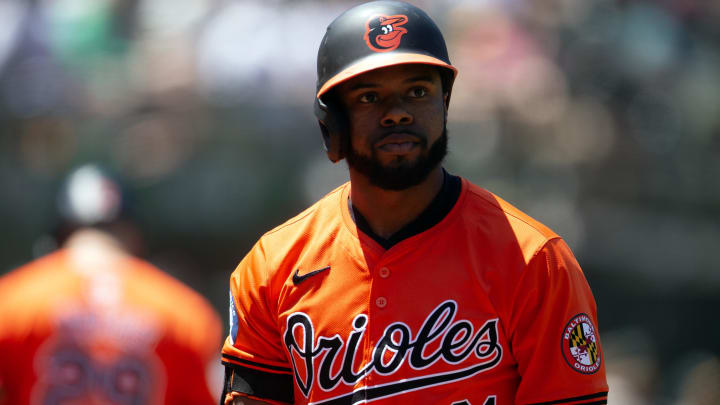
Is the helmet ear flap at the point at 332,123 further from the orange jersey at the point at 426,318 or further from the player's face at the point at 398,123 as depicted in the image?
the orange jersey at the point at 426,318

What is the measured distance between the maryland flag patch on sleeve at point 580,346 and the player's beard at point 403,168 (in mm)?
586

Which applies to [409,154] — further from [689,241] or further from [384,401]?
[689,241]

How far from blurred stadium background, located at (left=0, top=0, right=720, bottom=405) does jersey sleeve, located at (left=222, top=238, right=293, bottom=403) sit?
578 centimetres

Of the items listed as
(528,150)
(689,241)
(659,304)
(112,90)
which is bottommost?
(659,304)

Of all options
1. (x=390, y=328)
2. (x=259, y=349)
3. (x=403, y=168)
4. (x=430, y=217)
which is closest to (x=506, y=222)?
(x=430, y=217)

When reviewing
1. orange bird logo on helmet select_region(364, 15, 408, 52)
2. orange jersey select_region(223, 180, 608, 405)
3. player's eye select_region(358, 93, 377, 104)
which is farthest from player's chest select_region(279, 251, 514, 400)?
orange bird logo on helmet select_region(364, 15, 408, 52)

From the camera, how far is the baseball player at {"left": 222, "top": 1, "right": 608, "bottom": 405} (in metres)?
2.34

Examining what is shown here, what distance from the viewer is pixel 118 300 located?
3.96 m

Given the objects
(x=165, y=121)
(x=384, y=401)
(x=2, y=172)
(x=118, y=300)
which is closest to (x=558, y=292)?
(x=384, y=401)

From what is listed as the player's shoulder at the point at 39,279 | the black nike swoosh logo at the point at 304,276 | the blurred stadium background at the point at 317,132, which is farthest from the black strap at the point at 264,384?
the blurred stadium background at the point at 317,132

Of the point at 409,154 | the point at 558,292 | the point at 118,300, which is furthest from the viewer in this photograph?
the point at 118,300

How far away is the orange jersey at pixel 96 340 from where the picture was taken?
12.7ft

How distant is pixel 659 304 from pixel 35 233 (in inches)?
234

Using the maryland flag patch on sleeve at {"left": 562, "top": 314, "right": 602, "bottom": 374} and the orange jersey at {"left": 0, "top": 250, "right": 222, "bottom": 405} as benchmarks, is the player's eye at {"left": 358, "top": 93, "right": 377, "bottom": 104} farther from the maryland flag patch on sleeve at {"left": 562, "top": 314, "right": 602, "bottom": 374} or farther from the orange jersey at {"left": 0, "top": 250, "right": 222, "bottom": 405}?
the orange jersey at {"left": 0, "top": 250, "right": 222, "bottom": 405}
